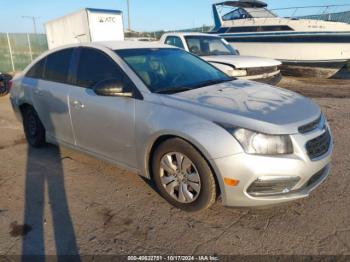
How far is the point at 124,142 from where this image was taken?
3.72 m

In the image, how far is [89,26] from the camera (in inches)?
495

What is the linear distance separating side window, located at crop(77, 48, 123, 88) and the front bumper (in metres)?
1.69

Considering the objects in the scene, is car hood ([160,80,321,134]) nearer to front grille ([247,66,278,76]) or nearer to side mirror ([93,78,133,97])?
side mirror ([93,78,133,97])

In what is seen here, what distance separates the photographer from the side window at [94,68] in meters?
3.92

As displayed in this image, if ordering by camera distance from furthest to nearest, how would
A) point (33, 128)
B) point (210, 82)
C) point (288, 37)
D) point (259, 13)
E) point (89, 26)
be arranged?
1. point (259, 13)
2. point (288, 37)
3. point (89, 26)
4. point (33, 128)
5. point (210, 82)

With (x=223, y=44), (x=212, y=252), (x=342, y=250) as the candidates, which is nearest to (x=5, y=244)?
(x=212, y=252)

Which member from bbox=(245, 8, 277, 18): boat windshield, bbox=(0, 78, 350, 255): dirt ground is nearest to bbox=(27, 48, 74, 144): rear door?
bbox=(0, 78, 350, 255): dirt ground

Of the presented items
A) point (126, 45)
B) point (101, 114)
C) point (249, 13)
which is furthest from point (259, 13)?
point (101, 114)

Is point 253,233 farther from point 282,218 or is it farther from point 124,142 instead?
point 124,142

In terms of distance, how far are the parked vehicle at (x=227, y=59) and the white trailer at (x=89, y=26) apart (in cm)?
418

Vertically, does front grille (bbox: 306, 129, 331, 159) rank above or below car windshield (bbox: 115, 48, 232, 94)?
below

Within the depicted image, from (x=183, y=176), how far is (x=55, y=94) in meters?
2.26

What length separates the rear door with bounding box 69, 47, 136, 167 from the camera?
366cm

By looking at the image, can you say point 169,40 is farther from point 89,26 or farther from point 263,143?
point 263,143
